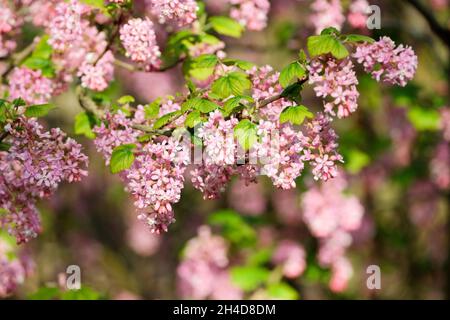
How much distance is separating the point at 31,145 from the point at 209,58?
3.76ft

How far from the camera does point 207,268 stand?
746 cm

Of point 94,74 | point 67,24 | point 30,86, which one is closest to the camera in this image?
point 67,24

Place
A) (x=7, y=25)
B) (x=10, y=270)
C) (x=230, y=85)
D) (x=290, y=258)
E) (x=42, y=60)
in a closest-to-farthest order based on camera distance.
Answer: (x=230, y=85) < (x=42, y=60) < (x=7, y=25) < (x=10, y=270) < (x=290, y=258)

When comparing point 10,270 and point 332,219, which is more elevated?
point 332,219

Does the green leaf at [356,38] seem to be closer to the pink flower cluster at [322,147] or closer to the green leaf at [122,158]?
the pink flower cluster at [322,147]

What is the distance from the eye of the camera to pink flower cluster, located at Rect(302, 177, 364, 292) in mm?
6852

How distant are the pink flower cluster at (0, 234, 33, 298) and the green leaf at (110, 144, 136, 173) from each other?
7.42 ft

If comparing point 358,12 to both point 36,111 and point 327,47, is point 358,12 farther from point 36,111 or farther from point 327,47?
point 36,111

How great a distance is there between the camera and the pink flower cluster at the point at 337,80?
334 cm

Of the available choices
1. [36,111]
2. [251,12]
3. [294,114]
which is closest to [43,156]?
[36,111]

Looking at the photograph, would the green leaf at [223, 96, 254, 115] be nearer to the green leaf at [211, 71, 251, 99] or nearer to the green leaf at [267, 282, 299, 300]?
the green leaf at [211, 71, 251, 99]

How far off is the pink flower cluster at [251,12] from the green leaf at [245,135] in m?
1.84

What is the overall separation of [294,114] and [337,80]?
34 cm
